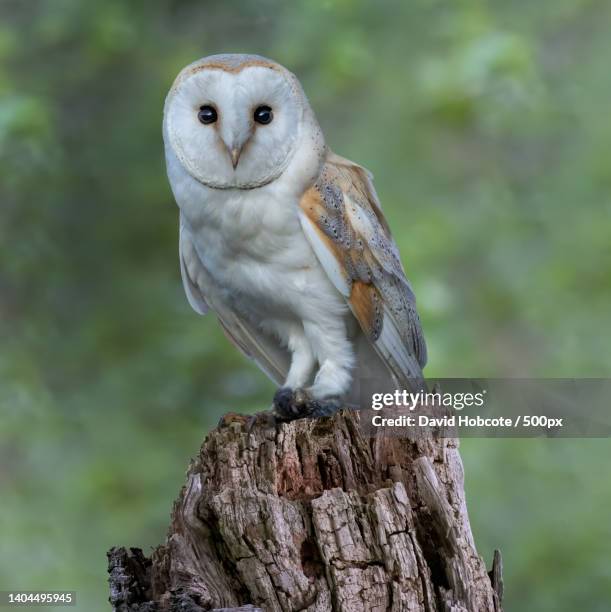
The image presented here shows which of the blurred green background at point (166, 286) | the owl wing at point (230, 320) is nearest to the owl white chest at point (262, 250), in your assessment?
the owl wing at point (230, 320)

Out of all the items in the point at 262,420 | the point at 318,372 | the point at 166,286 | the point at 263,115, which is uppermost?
the point at 166,286

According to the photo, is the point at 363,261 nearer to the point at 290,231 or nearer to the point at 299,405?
the point at 290,231

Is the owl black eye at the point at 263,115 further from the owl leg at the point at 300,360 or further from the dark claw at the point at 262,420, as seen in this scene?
the dark claw at the point at 262,420

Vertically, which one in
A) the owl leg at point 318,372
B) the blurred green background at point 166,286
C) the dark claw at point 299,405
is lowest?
the dark claw at point 299,405

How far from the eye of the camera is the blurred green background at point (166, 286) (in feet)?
15.4

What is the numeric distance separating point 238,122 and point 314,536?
97cm

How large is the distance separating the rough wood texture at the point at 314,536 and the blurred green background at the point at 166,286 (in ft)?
6.88

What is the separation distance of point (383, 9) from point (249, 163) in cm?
281

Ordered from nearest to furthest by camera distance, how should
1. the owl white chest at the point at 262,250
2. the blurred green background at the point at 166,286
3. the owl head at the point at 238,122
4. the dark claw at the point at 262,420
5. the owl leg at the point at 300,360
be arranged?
the dark claw at the point at 262,420, the owl head at the point at 238,122, the owl white chest at the point at 262,250, the owl leg at the point at 300,360, the blurred green background at the point at 166,286

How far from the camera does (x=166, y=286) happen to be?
15.8ft

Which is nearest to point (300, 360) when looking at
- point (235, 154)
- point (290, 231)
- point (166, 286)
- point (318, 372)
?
point (318, 372)

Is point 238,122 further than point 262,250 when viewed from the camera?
No

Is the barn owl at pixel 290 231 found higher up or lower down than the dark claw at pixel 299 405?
higher up

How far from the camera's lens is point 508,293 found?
5.25 metres
